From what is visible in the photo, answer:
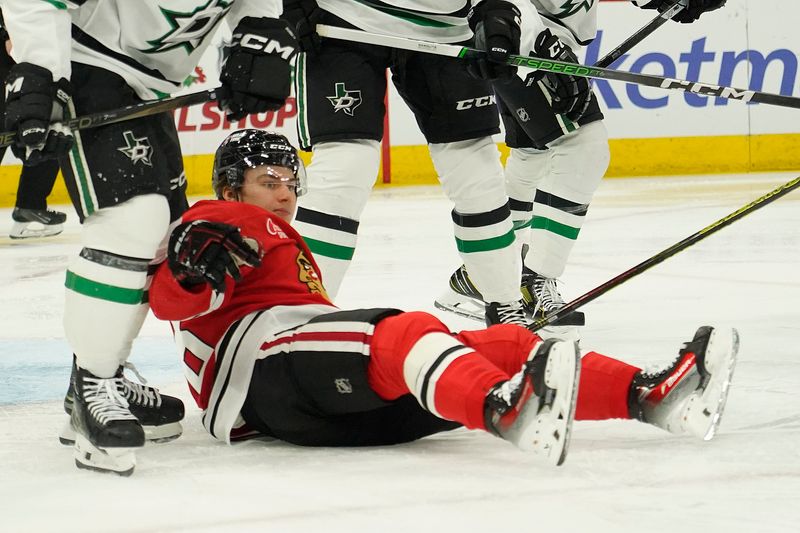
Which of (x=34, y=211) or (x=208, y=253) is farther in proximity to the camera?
(x=34, y=211)

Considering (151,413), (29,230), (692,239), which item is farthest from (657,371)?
(29,230)

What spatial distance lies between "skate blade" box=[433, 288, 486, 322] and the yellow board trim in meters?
3.85

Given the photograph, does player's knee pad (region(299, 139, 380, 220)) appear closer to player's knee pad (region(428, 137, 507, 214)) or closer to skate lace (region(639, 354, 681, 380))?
player's knee pad (region(428, 137, 507, 214))

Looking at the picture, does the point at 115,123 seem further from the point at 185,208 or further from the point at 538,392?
the point at 538,392

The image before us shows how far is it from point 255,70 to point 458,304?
4.95 ft

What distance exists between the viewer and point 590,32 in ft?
10.6

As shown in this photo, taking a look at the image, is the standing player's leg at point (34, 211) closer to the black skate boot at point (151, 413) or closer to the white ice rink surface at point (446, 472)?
the white ice rink surface at point (446, 472)

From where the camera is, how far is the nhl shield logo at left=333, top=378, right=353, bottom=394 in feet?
5.91

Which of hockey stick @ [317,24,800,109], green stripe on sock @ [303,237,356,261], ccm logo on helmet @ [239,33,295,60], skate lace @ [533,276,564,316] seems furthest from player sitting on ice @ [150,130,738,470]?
skate lace @ [533,276,564,316]

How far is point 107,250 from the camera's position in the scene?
1.86m

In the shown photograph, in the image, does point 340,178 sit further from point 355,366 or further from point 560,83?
point 355,366

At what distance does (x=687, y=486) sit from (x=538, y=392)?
9.3 inches

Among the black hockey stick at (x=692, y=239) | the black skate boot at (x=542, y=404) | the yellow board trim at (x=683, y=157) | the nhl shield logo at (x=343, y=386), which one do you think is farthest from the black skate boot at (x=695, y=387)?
the yellow board trim at (x=683, y=157)

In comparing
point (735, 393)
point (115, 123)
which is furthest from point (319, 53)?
point (735, 393)
